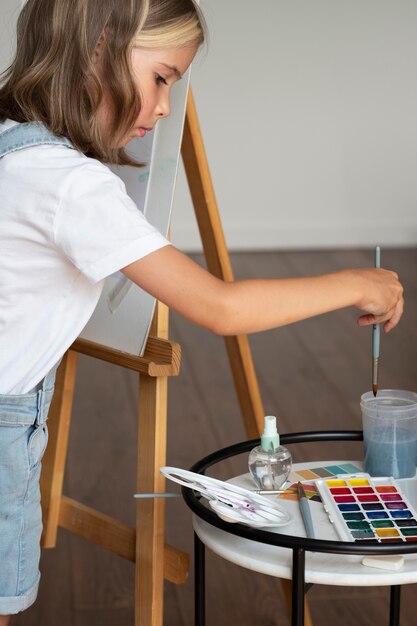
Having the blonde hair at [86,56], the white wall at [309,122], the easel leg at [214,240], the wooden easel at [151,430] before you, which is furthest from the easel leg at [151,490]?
the white wall at [309,122]

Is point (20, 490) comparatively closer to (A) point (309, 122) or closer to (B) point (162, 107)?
(B) point (162, 107)

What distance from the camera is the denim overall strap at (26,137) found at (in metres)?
1.26

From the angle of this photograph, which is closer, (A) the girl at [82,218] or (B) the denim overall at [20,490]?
(A) the girl at [82,218]

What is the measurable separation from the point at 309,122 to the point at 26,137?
4675 millimetres

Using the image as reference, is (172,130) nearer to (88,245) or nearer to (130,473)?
(88,245)

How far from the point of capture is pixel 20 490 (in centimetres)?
141

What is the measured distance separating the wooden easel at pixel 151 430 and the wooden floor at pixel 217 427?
36 centimetres

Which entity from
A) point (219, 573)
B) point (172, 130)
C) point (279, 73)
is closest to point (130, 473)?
point (219, 573)

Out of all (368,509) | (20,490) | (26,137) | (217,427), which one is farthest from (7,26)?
(217,427)

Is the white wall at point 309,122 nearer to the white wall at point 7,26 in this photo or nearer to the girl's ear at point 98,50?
the white wall at point 7,26

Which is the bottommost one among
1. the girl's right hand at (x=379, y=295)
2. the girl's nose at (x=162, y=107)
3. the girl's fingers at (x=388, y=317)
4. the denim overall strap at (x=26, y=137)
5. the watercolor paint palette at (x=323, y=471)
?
the watercolor paint palette at (x=323, y=471)

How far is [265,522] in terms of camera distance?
1.24m

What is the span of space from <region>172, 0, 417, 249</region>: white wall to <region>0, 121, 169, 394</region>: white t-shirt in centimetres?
437

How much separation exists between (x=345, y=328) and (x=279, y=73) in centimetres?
198
